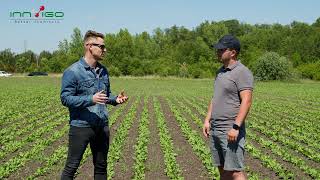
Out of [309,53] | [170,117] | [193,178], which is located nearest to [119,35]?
[309,53]

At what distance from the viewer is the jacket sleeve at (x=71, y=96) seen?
4.46m

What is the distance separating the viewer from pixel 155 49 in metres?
97.9

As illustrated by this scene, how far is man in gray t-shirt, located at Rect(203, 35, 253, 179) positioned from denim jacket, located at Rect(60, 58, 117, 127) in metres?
1.34

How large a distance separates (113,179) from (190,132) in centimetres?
517

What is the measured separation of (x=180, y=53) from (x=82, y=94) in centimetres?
8837

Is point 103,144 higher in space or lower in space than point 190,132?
higher

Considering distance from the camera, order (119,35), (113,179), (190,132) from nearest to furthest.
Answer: (113,179) < (190,132) < (119,35)

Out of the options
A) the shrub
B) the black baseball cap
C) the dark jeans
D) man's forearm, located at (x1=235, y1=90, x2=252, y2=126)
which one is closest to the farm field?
the dark jeans

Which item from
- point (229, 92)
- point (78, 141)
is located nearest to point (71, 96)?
point (78, 141)

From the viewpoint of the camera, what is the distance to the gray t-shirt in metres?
4.46

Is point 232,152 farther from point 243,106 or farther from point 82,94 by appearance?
point 82,94

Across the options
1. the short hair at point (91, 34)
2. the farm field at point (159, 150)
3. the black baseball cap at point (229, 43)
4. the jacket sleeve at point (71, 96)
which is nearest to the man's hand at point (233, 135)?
the black baseball cap at point (229, 43)

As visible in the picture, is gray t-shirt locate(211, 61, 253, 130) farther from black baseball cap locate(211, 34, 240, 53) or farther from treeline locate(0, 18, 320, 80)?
treeline locate(0, 18, 320, 80)

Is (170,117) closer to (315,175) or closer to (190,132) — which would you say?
(190,132)
